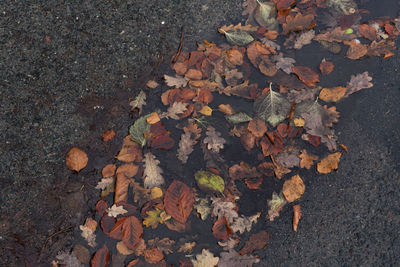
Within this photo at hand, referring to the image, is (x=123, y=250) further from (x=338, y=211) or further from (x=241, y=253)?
(x=338, y=211)

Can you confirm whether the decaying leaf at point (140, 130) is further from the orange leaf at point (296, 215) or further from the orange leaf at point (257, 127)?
the orange leaf at point (296, 215)

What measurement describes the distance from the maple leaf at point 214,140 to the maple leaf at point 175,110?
0.22 metres

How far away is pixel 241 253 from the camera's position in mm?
2096

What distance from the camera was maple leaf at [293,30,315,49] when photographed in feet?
8.78

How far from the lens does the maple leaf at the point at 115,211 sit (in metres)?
2.15

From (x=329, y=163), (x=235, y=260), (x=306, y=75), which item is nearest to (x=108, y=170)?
(x=235, y=260)

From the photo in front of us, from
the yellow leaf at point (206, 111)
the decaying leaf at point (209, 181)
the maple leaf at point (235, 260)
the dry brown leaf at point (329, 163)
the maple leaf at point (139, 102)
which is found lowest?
the maple leaf at point (235, 260)

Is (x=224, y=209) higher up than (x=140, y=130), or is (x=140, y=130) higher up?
(x=140, y=130)

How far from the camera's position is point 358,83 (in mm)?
2531

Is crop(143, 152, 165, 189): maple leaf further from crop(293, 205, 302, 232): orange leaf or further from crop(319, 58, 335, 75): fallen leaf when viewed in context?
crop(319, 58, 335, 75): fallen leaf

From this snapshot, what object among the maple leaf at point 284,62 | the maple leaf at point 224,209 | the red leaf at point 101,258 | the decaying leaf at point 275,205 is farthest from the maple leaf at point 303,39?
the red leaf at point 101,258

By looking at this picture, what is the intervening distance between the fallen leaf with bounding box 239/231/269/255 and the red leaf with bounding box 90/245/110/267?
0.76 m

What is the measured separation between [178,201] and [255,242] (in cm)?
51

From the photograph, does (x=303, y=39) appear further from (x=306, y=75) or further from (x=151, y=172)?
(x=151, y=172)
